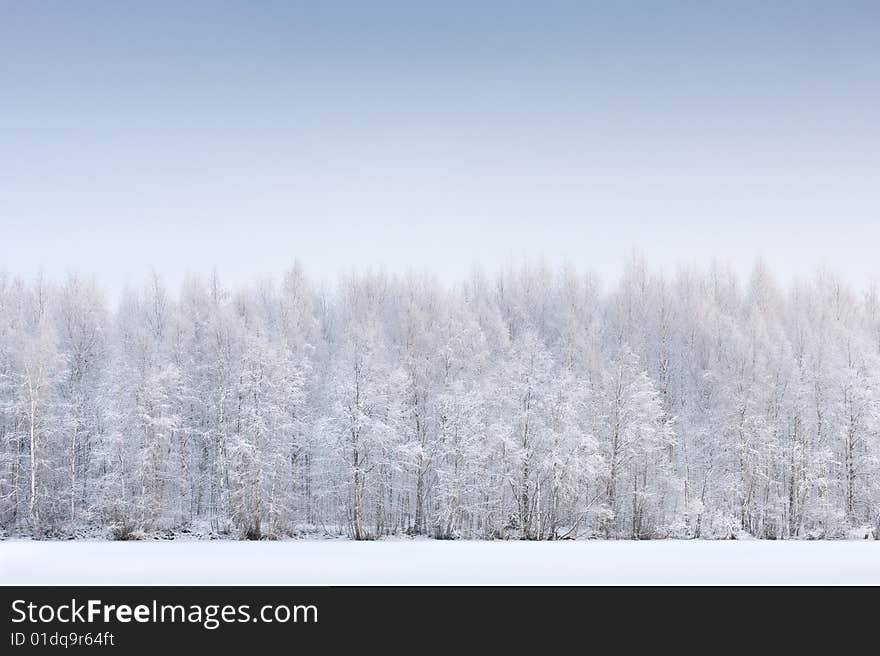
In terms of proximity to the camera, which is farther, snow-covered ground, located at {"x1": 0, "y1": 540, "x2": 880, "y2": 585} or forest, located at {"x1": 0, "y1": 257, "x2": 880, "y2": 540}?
forest, located at {"x1": 0, "y1": 257, "x2": 880, "y2": 540}

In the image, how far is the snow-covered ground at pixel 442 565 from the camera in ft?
53.3

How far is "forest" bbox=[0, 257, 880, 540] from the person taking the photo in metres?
35.2

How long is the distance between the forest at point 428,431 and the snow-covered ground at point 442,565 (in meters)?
9.21

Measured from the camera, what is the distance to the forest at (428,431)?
115 feet

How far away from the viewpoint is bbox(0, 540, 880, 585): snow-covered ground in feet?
53.3

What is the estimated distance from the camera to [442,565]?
18.7 m

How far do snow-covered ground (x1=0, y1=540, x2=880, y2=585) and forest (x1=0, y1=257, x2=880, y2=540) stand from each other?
921cm

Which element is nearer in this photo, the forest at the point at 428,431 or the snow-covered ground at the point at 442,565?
the snow-covered ground at the point at 442,565

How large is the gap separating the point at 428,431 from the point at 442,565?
63.6 ft

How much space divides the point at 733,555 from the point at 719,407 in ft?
58.9
